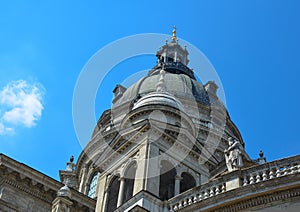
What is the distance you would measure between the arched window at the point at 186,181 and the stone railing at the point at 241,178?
10.6 metres

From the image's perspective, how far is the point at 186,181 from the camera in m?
31.6

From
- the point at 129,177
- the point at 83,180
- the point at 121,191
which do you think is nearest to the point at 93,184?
the point at 83,180

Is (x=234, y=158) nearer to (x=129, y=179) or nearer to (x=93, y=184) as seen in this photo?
(x=129, y=179)

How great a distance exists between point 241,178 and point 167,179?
12.5 meters

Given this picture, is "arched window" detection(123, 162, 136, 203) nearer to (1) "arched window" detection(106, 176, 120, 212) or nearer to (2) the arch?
(2) the arch

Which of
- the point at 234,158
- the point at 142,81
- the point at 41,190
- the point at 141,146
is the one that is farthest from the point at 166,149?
the point at 142,81

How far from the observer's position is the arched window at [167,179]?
30.1m

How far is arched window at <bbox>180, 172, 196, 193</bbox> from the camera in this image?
31.1 metres

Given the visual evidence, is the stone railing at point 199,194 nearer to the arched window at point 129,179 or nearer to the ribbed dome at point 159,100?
the arched window at point 129,179

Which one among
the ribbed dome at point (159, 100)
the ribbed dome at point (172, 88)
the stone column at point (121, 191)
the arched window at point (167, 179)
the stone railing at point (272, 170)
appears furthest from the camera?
the ribbed dome at point (172, 88)

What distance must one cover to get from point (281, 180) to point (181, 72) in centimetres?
4099

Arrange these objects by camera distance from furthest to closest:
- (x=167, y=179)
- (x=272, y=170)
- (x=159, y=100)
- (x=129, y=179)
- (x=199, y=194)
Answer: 1. (x=159, y=100)
2. (x=167, y=179)
3. (x=129, y=179)
4. (x=199, y=194)
5. (x=272, y=170)

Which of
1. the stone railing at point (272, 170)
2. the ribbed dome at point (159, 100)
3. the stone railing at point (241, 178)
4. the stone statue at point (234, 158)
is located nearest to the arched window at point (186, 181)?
the ribbed dome at point (159, 100)

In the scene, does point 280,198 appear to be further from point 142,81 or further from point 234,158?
point 142,81
